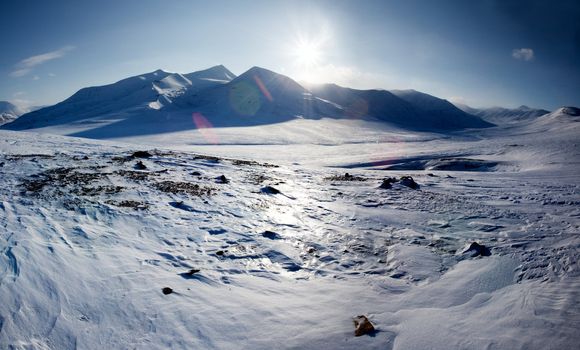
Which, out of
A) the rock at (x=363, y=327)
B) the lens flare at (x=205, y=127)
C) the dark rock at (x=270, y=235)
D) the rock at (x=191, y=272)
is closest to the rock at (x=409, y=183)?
the dark rock at (x=270, y=235)

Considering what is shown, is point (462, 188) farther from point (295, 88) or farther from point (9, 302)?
point (295, 88)

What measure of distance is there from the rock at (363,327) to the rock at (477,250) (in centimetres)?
470

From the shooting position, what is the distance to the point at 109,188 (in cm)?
1248

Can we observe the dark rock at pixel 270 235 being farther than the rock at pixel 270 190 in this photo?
No

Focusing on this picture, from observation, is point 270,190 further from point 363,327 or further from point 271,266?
point 363,327

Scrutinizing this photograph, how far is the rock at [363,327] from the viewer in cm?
531

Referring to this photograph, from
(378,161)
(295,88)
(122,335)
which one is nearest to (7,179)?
(122,335)

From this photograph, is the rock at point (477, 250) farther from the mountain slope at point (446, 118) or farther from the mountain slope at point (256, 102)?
the mountain slope at point (446, 118)

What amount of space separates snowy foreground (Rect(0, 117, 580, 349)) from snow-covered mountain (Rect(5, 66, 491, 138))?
2988 inches

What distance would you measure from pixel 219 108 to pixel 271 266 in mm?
123721

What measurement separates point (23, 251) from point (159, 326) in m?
3.74

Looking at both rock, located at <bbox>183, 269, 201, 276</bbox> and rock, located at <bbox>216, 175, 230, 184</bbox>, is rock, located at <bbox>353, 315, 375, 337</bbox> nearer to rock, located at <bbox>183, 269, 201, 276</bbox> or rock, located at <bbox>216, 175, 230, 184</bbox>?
rock, located at <bbox>183, 269, 201, 276</bbox>

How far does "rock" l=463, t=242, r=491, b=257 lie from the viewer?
28.0ft

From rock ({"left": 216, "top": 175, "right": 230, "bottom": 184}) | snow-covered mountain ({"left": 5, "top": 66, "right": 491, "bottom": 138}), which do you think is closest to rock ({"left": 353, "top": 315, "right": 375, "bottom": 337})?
rock ({"left": 216, "top": 175, "right": 230, "bottom": 184})
